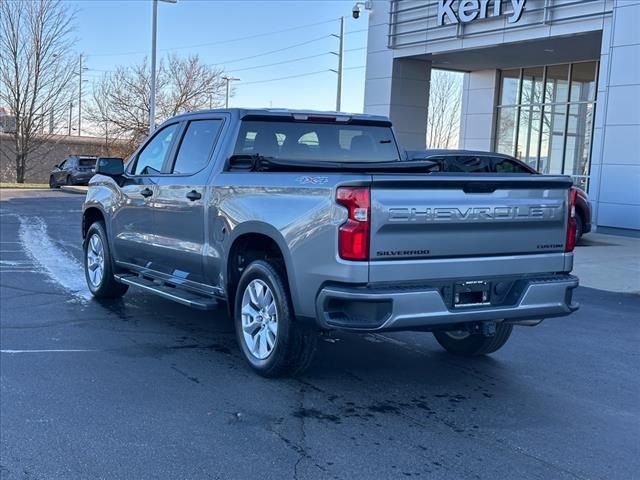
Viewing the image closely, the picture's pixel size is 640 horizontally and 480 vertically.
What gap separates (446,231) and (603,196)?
1345cm

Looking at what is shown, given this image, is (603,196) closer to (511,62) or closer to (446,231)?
(511,62)

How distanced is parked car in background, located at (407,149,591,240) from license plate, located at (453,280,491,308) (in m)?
7.68

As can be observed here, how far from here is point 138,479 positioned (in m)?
3.89

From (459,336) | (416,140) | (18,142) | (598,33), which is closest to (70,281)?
(459,336)

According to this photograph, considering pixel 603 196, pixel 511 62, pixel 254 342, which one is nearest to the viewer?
pixel 254 342

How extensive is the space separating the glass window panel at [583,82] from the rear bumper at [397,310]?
1830cm

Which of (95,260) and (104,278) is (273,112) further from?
(95,260)

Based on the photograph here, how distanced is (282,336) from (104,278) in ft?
11.8

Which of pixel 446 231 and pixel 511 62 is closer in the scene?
pixel 446 231

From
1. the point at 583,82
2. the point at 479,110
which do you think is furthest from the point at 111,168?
the point at 479,110

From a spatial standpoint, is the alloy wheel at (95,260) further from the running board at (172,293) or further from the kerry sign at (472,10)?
the kerry sign at (472,10)

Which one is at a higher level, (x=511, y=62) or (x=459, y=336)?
(x=511, y=62)

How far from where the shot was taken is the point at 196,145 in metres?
6.79

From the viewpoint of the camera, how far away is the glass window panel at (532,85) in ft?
77.0
